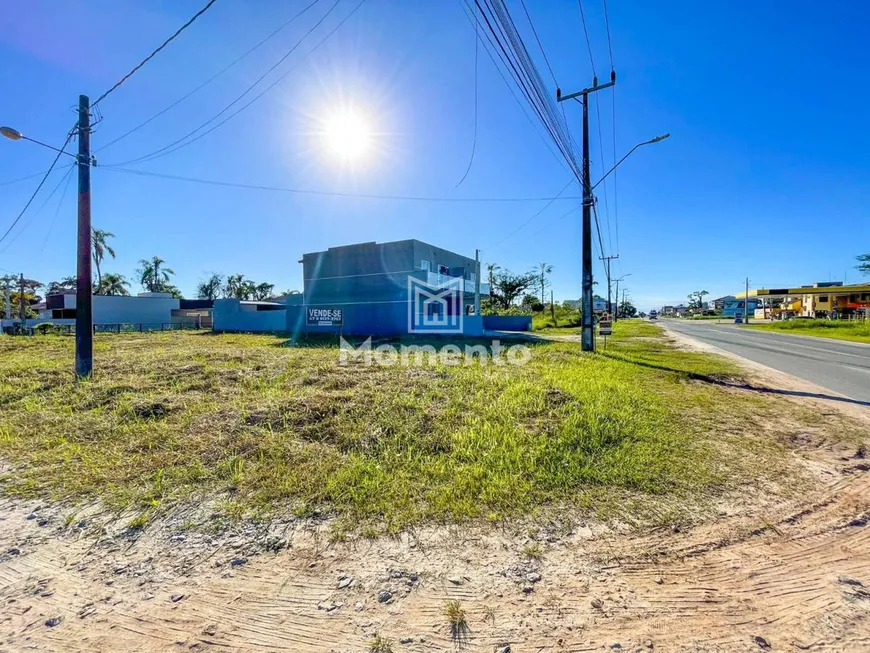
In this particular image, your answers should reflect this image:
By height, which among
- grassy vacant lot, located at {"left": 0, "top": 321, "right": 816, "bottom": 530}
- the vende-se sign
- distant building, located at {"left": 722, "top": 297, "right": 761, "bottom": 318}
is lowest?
grassy vacant lot, located at {"left": 0, "top": 321, "right": 816, "bottom": 530}

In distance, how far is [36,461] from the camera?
3.71 metres

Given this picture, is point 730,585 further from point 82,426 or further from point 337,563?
point 82,426

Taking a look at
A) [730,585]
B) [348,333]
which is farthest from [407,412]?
[348,333]

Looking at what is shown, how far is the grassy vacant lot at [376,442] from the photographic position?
305 centimetres

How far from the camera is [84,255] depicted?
24.3 ft

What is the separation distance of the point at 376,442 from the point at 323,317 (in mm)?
18541

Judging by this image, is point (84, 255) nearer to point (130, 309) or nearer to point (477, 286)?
point (477, 286)

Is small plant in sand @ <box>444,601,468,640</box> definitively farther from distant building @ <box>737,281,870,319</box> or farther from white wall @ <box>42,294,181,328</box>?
distant building @ <box>737,281,870,319</box>

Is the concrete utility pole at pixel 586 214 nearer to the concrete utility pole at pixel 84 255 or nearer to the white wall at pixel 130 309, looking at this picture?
the concrete utility pole at pixel 84 255

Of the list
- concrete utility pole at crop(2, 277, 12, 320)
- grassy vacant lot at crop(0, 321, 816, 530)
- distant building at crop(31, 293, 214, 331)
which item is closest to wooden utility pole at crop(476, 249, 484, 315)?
grassy vacant lot at crop(0, 321, 816, 530)

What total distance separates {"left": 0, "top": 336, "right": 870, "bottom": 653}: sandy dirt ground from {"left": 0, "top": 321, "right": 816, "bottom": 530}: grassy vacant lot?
1.08ft

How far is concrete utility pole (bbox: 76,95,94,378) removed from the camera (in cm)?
736

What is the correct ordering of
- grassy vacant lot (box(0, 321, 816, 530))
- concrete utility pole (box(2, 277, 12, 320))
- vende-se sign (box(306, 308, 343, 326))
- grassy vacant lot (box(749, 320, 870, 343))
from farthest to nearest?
concrete utility pole (box(2, 277, 12, 320)) → grassy vacant lot (box(749, 320, 870, 343)) → vende-se sign (box(306, 308, 343, 326)) → grassy vacant lot (box(0, 321, 816, 530))

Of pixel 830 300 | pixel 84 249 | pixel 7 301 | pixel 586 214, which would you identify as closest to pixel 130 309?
pixel 7 301
